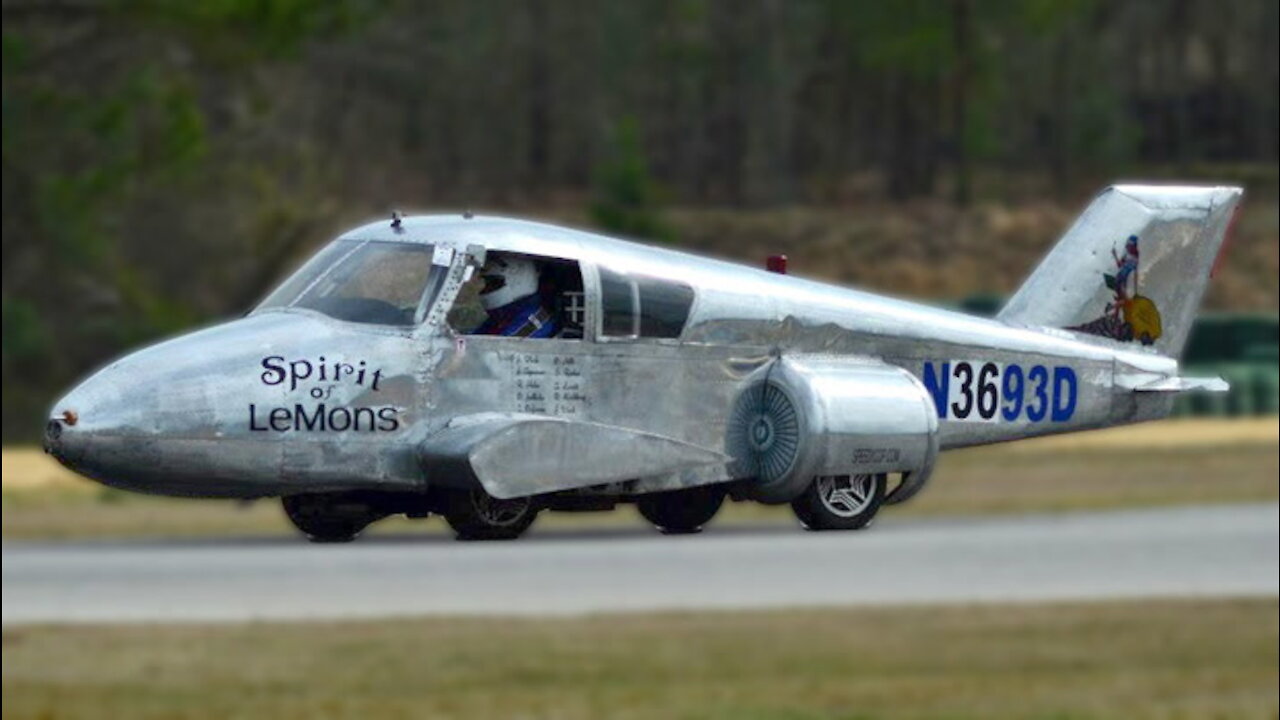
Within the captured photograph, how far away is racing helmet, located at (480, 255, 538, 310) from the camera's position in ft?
60.7

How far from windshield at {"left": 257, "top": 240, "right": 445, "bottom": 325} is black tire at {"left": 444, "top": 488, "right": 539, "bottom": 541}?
1138mm

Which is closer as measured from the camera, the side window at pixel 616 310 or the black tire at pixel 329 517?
the side window at pixel 616 310

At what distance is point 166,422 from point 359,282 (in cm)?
174

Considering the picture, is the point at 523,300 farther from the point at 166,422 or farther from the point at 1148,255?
the point at 1148,255

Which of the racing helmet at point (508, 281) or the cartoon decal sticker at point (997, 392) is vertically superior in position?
the racing helmet at point (508, 281)

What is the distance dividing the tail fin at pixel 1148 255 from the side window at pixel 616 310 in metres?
3.25

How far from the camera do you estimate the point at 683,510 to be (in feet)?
63.7

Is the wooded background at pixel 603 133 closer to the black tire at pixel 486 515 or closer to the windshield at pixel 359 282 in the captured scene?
the black tire at pixel 486 515

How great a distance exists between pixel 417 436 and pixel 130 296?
6076cm

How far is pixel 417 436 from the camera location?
18.1 metres

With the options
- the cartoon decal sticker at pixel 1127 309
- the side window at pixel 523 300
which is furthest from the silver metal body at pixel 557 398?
the cartoon decal sticker at pixel 1127 309

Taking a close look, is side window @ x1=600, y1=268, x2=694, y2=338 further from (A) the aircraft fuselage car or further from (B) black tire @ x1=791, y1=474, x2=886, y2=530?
(B) black tire @ x1=791, y1=474, x2=886, y2=530

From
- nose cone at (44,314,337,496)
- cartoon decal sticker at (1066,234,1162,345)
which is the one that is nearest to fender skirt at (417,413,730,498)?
nose cone at (44,314,337,496)

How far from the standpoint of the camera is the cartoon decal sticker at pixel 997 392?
1961 centimetres
